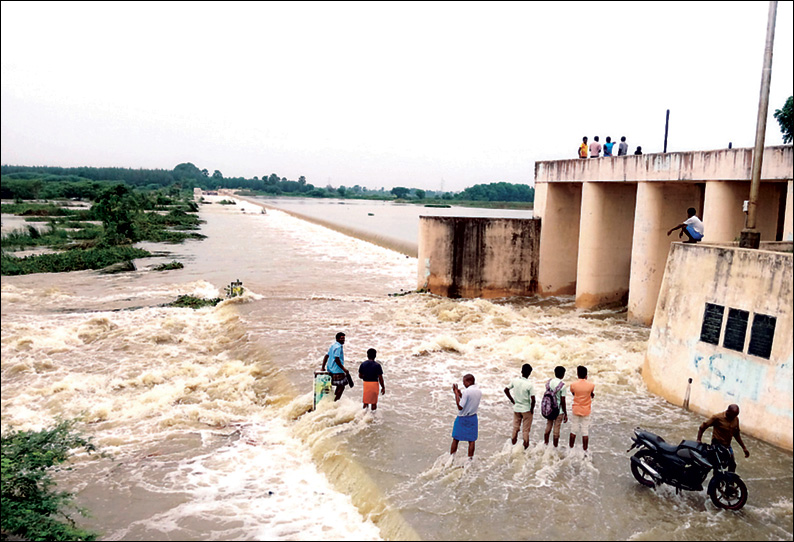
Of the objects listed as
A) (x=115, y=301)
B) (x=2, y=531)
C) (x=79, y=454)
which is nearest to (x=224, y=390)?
(x=79, y=454)

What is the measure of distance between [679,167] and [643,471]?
1002cm

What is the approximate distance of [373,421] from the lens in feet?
30.5

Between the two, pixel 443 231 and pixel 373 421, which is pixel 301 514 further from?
pixel 443 231

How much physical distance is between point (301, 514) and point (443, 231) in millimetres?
14092

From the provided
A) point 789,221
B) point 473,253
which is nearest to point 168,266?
point 473,253

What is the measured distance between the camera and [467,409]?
7199 millimetres

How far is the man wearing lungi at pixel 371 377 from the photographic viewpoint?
28.5 feet

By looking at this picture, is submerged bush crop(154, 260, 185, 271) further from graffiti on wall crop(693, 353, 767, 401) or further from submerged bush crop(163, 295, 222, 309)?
graffiti on wall crop(693, 353, 767, 401)

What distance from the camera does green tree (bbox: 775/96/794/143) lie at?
979 inches

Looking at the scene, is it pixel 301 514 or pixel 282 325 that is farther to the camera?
pixel 282 325

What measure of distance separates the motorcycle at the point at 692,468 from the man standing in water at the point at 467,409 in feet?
6.27

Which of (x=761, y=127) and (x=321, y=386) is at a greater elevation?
(x=761, y=127)

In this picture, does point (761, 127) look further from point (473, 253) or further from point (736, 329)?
point (473, 253)

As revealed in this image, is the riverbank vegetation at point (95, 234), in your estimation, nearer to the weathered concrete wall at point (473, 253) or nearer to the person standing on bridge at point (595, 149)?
the weathered concrete wall at point (473, 253)
